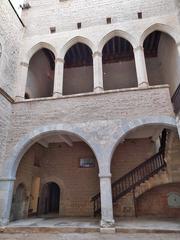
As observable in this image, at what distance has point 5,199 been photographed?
595 centimetres

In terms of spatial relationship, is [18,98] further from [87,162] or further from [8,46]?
[87,162]

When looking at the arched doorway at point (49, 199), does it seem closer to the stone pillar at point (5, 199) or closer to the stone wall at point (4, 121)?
the stone pillar at point (5, 199)

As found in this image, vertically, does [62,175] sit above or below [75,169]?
below

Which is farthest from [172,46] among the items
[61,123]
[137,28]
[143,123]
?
[61,123]

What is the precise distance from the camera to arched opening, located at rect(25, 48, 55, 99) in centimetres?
941

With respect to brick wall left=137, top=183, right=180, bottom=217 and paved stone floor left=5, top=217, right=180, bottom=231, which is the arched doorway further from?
brick wall left=137, top=183, right=180, bottom=217

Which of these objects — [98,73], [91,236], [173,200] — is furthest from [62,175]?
[98,73]

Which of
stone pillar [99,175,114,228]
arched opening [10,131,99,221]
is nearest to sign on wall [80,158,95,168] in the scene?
arched opening [10,131,99,221]

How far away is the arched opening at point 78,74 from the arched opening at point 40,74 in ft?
3.54

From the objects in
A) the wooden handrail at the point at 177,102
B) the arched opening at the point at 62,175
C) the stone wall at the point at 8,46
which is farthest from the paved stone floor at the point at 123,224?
the stone wall at the point at 8,46

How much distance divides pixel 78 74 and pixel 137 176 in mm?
6983

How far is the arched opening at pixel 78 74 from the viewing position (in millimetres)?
10975

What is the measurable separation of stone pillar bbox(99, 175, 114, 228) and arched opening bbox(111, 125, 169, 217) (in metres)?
2.08

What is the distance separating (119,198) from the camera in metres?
8.02
